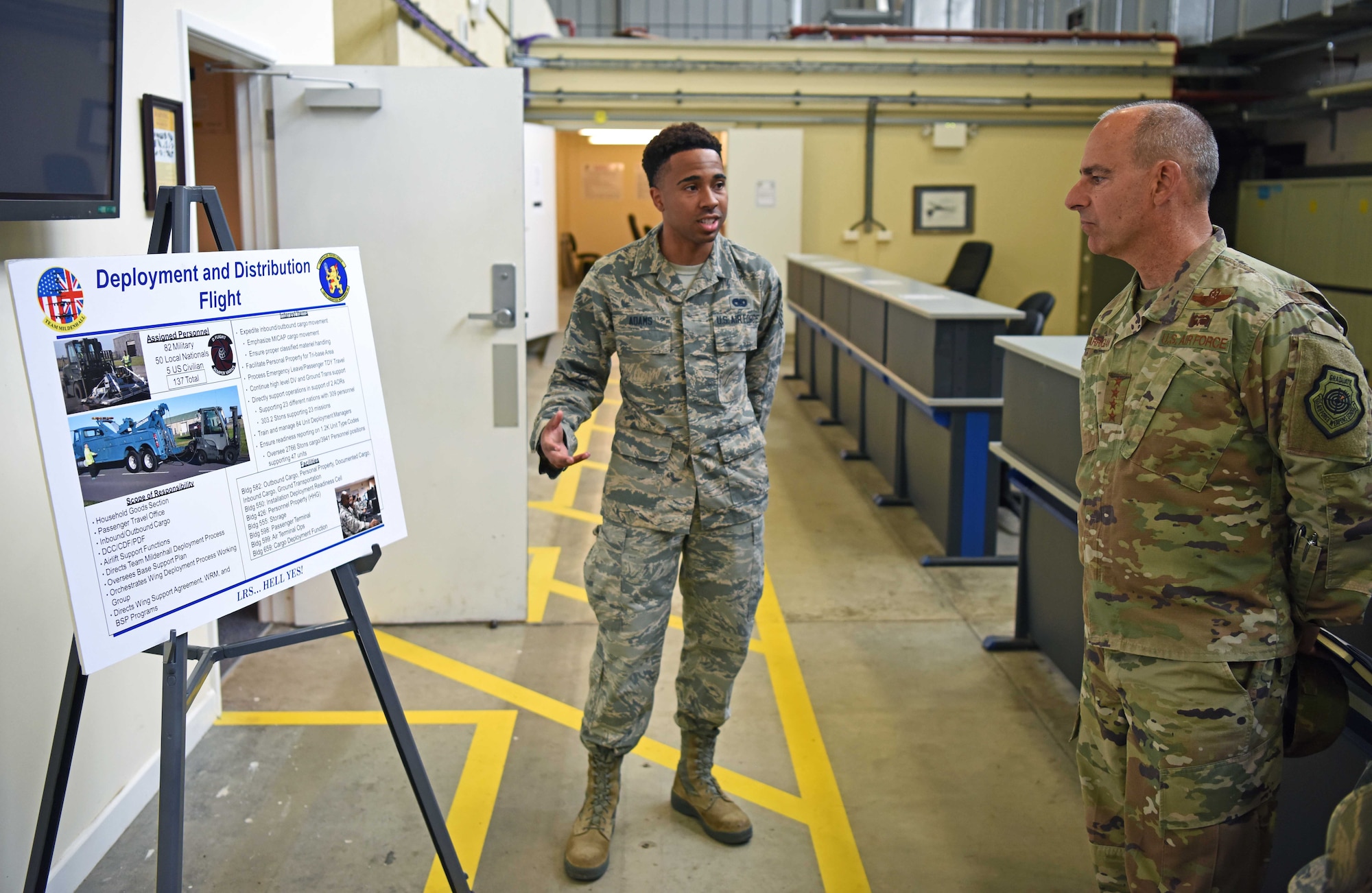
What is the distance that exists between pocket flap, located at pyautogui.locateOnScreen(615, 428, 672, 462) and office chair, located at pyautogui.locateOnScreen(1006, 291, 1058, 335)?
107 inches

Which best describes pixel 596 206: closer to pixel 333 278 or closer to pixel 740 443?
pixel 740 443

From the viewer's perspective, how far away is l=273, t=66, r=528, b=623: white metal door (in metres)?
3.58

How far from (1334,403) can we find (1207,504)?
0.77 feet

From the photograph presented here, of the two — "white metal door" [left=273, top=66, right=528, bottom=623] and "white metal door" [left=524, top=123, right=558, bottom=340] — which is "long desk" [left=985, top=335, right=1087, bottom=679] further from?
"white metal door" [left=524, top=123, right=558, bottom=340]

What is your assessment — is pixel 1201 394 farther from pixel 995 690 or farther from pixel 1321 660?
pixel 995 690

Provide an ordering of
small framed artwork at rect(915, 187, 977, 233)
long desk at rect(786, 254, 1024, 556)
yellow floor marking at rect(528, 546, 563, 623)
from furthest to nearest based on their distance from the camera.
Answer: small framed artwork at rect(915, 187, 977, 233), long desk at rect(786, 254, 1024, 556), yellow floor marking at rect(528, 546, 563, 623)

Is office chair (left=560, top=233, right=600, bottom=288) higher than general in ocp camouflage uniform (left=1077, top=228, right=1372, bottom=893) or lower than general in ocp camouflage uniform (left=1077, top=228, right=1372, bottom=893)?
higher

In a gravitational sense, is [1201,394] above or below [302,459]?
above

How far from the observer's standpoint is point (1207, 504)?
1.67 metres

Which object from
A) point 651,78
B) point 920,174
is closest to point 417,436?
point 651,78

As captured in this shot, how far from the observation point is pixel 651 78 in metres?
11.0

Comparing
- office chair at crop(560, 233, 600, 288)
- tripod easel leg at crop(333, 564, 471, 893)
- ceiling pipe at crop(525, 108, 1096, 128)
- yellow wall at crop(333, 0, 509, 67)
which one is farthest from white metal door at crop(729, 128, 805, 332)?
tripod easel leg at crop(333, 564, 471, 893)

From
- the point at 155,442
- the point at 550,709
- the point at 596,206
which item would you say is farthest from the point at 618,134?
the point at 155,442

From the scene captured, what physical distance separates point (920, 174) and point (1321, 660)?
34.2 feet
